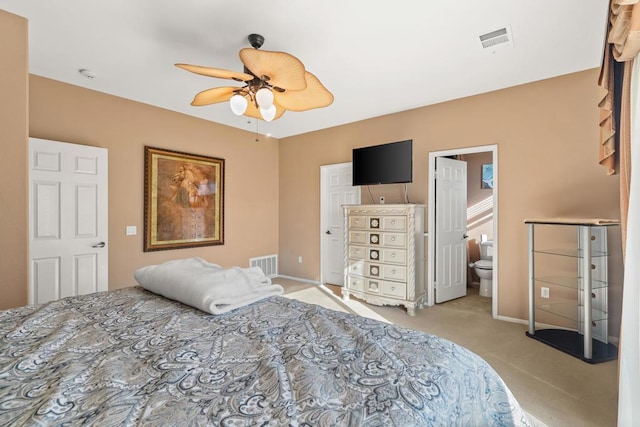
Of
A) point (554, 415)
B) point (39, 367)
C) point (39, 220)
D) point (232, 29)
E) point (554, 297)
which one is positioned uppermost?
point (232, 29)

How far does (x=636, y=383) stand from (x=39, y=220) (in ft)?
14.6

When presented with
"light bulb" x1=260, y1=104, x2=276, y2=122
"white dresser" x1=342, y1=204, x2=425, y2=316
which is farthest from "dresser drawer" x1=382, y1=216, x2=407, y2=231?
"light bulb" x1=260, y1=104, x2=276, y2=122

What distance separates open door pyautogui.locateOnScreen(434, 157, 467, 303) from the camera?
3.99 metres

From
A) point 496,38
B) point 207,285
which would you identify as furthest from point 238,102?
point 496,38

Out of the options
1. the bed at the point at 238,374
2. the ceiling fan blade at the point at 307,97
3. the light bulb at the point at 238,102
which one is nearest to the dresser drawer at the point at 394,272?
the ceiling fan blade at the point at 307,97

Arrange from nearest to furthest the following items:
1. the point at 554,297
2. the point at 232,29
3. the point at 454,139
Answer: the point at 232,29 < the point at 554,297 < the point at 454,139

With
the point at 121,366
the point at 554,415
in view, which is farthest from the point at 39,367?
the point at 554,415

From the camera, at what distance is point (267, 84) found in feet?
A: 7.28

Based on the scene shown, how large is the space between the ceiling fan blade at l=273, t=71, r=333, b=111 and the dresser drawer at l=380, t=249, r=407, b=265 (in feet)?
6.59

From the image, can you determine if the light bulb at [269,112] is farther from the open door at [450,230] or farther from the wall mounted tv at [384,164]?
the open door at [450,230]

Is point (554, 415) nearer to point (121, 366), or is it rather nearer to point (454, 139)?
point (121, 366)

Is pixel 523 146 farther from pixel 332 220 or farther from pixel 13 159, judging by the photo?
pixel 13 159

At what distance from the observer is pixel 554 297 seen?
3102 millimetres

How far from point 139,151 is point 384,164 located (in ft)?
10.4
